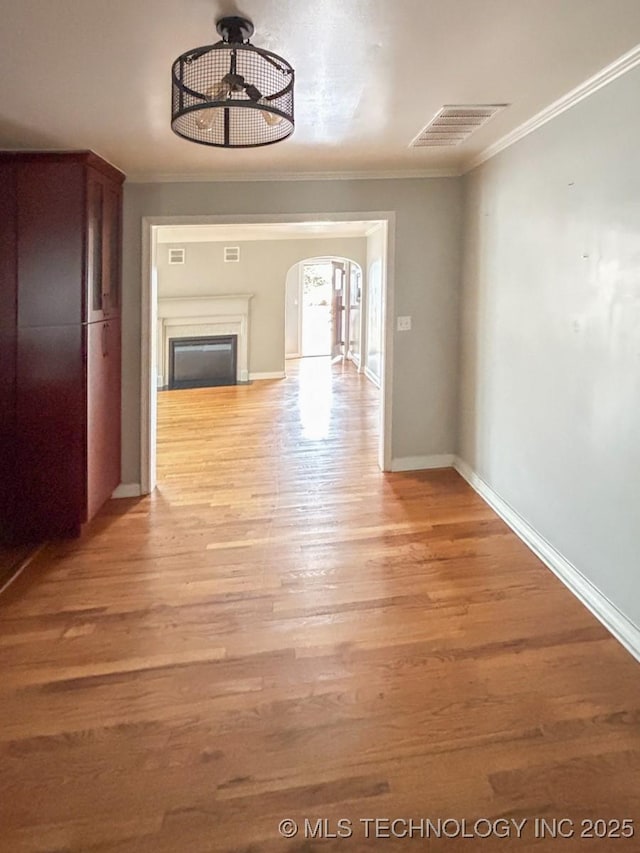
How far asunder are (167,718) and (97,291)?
261cm

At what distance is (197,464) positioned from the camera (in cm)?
520

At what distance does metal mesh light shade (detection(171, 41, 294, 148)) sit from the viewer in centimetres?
180

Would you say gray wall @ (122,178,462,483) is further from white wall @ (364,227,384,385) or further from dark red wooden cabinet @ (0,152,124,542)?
white wall @ (364,227,384,385)

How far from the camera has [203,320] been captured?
30.6 feet

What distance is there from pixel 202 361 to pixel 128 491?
16.9 ft

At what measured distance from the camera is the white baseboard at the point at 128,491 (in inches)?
175

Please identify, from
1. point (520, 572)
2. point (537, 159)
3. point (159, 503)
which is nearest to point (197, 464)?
point (159, 503)

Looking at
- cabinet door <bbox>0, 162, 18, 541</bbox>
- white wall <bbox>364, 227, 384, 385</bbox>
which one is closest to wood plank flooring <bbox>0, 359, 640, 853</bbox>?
cabinet door <bbox>0, 162, 18, 541</bbox>

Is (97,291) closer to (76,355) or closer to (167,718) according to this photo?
(76,355)

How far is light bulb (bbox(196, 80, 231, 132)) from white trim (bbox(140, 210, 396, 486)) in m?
Answer: 2.32

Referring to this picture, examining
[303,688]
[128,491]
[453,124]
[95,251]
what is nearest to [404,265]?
[453,124]

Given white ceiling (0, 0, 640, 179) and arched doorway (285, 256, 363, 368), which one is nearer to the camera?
white ceiling (0, 0, 640, 179)

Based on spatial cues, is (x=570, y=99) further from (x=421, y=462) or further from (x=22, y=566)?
(x=22, y=566)

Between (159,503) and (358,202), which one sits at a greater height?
(358,202)
